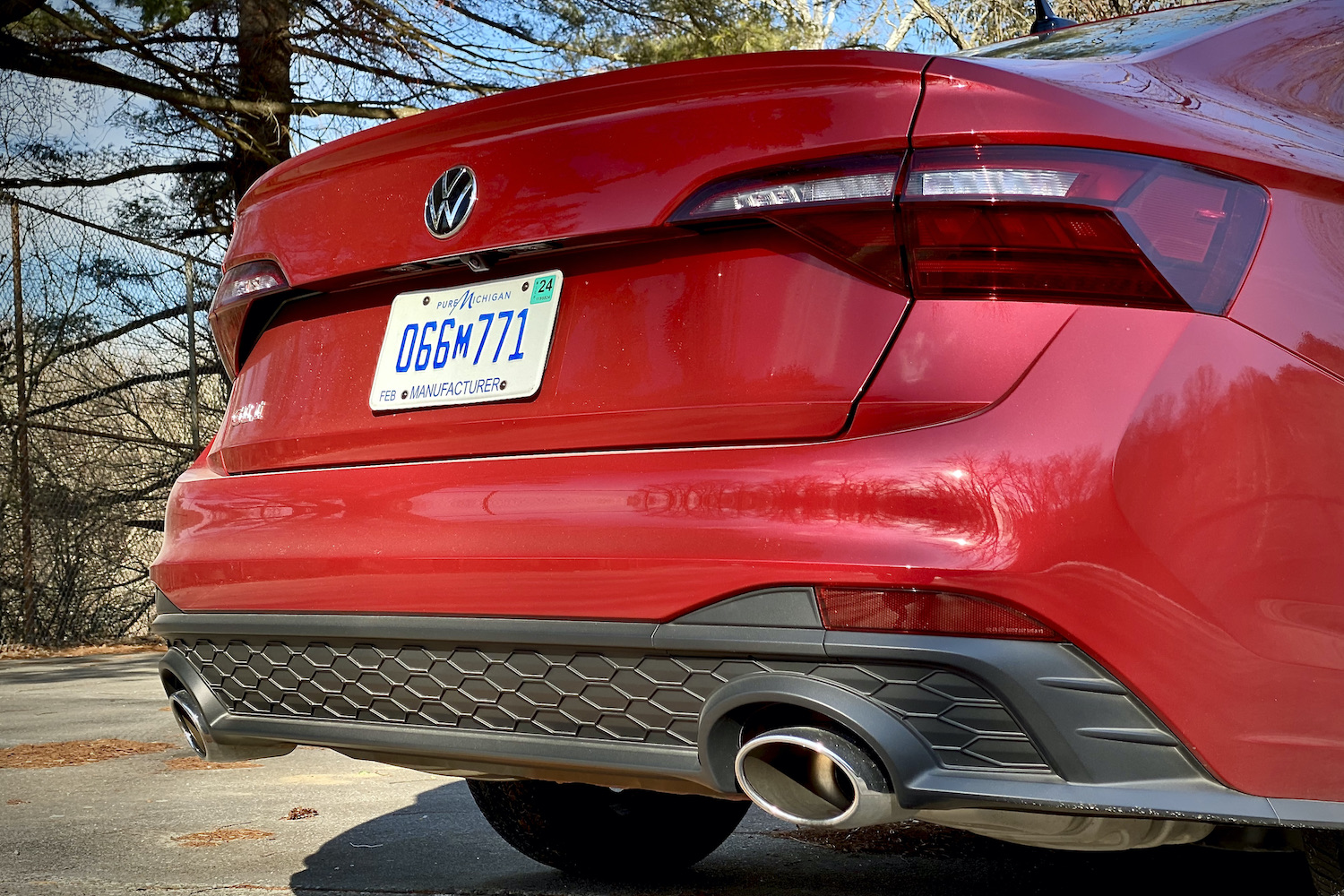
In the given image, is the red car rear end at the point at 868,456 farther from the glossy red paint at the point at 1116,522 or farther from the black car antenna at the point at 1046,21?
the black car antenna at the point at 1046,21

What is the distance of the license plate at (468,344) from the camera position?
6.16 feet

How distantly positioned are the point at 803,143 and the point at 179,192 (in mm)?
11070

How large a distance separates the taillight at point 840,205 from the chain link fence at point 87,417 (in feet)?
27.3

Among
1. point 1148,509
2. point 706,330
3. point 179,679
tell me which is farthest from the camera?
point 179,679

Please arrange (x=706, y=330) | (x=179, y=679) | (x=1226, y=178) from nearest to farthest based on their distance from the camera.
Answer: (x=1226, y=178)
(x=706, y=330)
(x=179, y=679)

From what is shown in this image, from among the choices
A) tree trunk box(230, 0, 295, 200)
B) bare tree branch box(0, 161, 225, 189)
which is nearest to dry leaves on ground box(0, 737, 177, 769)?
tree trunk box(230, 0, 295, 200)

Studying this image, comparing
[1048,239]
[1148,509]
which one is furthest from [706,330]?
[1148,509]

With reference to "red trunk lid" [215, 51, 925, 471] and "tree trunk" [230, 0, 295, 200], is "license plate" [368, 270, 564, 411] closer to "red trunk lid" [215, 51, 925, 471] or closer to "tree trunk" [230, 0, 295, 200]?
"red trunk lid" [215, 51, 925, 471]

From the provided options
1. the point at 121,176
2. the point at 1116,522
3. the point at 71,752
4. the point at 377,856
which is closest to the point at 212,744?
the point at 377,856

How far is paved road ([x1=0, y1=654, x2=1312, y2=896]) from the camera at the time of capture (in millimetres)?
2822

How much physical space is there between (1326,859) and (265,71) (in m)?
10.2

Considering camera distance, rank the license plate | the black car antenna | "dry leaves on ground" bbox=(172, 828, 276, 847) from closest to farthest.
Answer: the license plate → the black car antenna → "dry leaves on ground" bbox=(172, 828, 276, 847)

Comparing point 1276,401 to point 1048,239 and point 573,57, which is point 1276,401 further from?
point 573,57

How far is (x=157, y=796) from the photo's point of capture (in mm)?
3930
